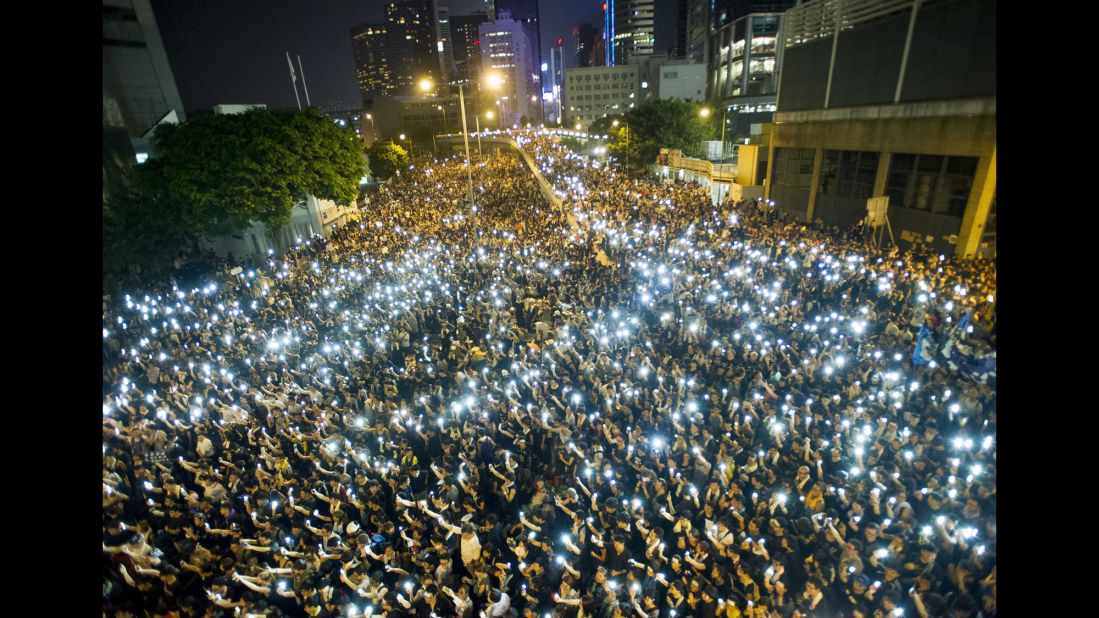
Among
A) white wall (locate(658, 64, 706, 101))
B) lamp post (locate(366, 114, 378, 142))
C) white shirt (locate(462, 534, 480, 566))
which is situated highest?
white wall (locate(658, 64, 706, 101))

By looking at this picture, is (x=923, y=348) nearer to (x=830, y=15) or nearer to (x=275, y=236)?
(x=830, y=15)

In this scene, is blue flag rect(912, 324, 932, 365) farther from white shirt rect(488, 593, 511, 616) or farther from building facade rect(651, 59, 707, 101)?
building facade rect(651, 59, 707, 101)

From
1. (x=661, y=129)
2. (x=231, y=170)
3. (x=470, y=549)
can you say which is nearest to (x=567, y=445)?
(x=470, y=549)

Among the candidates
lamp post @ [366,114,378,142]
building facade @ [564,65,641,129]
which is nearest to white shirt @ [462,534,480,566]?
lamp post @ [366,114,378,142]

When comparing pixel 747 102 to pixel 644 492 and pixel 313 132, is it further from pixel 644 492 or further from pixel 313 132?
pixel 644 492

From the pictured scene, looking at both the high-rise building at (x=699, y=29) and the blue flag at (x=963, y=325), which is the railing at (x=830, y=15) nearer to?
the blue flag at (x=963, y=325)

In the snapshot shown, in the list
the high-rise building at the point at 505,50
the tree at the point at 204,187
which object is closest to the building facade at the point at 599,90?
the high-rise building at the point at 505,50
